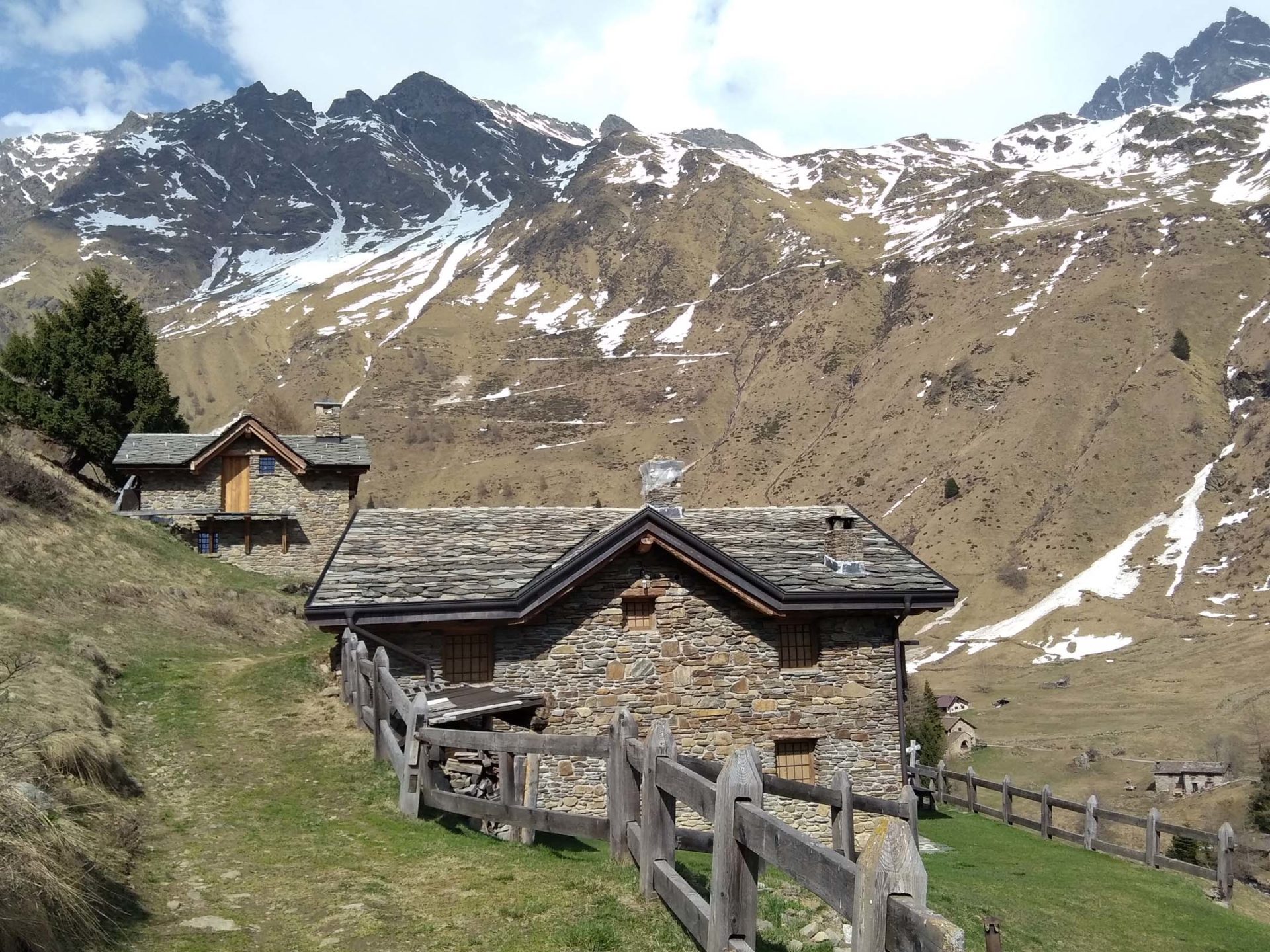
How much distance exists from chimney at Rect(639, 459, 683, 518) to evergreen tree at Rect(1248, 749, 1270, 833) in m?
33.5

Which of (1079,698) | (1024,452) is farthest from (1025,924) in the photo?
(1024,452)

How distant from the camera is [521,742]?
31.7 ft

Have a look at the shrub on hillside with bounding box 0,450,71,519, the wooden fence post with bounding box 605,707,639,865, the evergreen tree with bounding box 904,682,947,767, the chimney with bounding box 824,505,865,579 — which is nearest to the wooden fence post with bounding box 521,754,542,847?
the wooden fence post with bounding box 605,707,639,865

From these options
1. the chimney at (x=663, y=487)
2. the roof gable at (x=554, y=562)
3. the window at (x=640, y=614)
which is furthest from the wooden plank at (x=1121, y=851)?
the chimney at (x=663, y=487)

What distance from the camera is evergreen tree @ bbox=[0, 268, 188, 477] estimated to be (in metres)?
42.1

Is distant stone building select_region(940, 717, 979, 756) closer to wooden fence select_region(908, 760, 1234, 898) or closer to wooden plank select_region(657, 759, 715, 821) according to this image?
wooden fence select_region(908, 760, 1234, 898)

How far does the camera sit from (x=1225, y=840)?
60.7 feet

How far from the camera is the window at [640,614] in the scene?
17.5m

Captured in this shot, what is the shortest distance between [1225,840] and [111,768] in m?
18.8

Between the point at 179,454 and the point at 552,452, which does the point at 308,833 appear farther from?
the point at 552,452

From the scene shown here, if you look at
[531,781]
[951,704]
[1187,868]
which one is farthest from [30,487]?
[951,704]

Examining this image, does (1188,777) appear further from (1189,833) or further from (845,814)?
(845,814)

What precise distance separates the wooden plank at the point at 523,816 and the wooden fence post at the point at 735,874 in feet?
9.85

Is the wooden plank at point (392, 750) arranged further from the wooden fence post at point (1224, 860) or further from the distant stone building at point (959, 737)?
the distant stone building at point (959, 737)
